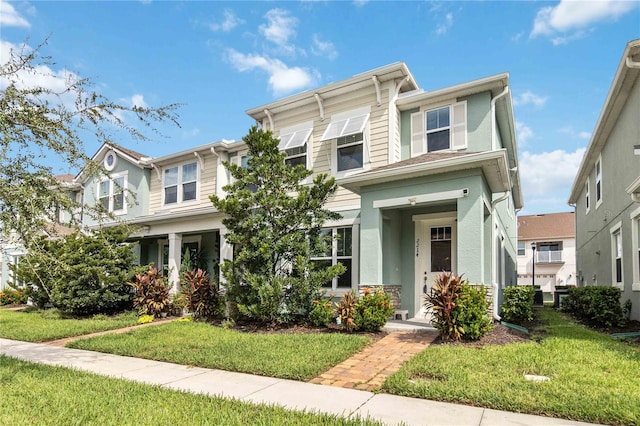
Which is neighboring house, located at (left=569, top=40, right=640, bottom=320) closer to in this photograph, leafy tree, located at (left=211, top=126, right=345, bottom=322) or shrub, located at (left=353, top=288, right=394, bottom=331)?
shrub, located at (left=353, top=288, right=394, bottom=331)

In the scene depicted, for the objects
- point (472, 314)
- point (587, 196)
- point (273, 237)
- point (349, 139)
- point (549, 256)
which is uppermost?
point (349, 139)

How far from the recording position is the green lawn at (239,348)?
6176 mm

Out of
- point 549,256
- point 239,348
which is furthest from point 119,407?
point 549,256

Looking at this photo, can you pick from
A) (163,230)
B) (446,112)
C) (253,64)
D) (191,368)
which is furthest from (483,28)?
(163,230)

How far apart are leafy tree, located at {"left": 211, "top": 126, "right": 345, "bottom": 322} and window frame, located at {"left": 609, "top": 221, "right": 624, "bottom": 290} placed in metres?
7.57

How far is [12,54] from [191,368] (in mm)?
5222

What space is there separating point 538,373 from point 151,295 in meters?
10.8

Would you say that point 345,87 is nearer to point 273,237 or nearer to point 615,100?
point 273,237

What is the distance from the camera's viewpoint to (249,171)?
10.5 metres

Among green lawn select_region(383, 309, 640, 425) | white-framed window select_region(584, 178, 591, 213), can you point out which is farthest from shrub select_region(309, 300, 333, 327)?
white-framed window select_region(584, 178, 591, 213)

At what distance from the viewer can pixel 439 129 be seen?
37.4 feet

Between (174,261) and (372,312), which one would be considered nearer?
(372,312)

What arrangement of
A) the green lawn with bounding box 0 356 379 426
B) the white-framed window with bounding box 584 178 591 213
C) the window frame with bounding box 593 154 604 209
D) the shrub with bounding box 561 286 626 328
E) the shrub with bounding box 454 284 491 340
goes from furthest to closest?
1. the white-framed window with bounding box 584 178 591 213
2. the window frame with bounding box 593 154 604 209
3. the shrub with bounding box 561 286 626 328
4. the shrub with bounding box 454 284 491 340
5. the green lawn with bounding box 0 356 379 426

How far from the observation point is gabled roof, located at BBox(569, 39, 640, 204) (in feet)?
27.8
